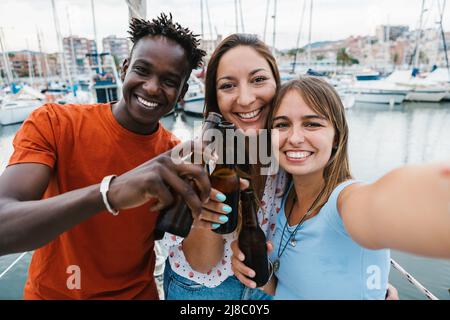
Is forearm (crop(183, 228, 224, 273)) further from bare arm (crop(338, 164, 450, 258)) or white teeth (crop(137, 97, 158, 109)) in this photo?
bare arm (crop(338, 164, 450, 258))

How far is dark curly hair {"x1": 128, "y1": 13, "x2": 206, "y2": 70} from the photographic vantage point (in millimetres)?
Answer: 1486

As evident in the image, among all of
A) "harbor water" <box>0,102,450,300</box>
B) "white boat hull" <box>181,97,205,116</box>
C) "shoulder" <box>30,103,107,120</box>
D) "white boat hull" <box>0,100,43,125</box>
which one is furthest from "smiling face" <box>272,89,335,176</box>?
"white boat hull" <box>0,100,43,125</box>

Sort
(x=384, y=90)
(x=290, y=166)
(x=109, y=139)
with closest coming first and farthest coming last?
(x=290, y=166) < (x=109, y=139) < (x=384, y=90)

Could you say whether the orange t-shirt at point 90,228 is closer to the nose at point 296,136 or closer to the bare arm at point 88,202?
the bare arm at point 88,202

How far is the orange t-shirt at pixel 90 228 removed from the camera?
4.66ft

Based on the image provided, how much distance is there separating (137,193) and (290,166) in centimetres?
75

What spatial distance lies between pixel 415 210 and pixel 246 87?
1.05m

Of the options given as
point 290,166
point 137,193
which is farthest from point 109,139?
point 290,166

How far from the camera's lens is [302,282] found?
1.23 metres

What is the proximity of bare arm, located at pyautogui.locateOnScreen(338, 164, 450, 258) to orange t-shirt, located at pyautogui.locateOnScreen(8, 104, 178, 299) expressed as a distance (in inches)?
41.4

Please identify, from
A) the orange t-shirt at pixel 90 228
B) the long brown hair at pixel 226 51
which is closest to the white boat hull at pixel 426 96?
the long brown hair at pixel 226 51

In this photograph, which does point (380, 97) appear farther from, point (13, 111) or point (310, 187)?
point (310, 187)

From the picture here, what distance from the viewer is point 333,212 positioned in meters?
1.13
